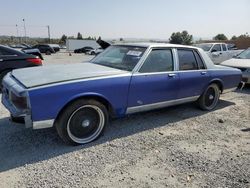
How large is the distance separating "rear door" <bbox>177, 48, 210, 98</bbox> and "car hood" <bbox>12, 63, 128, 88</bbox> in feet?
4.78

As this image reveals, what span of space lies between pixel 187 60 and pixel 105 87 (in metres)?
2.21

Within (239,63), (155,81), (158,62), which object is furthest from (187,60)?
(239,63)

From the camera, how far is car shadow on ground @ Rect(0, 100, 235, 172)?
3535mm

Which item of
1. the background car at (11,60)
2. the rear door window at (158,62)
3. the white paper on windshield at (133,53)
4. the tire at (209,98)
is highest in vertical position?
the white paper on windshield at (133,53)

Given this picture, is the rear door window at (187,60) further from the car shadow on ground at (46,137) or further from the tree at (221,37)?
the tree at (221,37)

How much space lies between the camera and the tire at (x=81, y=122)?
3.71 m

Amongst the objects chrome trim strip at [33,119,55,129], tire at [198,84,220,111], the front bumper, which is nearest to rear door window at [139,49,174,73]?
tire at [198,84,220,111]

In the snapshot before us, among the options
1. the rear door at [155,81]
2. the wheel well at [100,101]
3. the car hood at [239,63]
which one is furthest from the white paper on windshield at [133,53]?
the car hood at [239,63]

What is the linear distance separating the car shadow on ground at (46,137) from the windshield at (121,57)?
3.65 ft

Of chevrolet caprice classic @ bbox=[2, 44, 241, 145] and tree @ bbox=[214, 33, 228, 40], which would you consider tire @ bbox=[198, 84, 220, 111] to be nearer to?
chevrolet caprice classic @ bbox=[2, 44, 241, 145]

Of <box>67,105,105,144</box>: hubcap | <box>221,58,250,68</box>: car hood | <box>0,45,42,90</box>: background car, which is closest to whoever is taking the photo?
<box>67,105,105,144</box>: hubcap

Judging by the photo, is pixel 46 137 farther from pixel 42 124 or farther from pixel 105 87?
pixel 105 87

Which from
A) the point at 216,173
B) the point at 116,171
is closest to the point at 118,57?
the point at 116,171

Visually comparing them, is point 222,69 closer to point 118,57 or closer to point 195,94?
point 195,94
